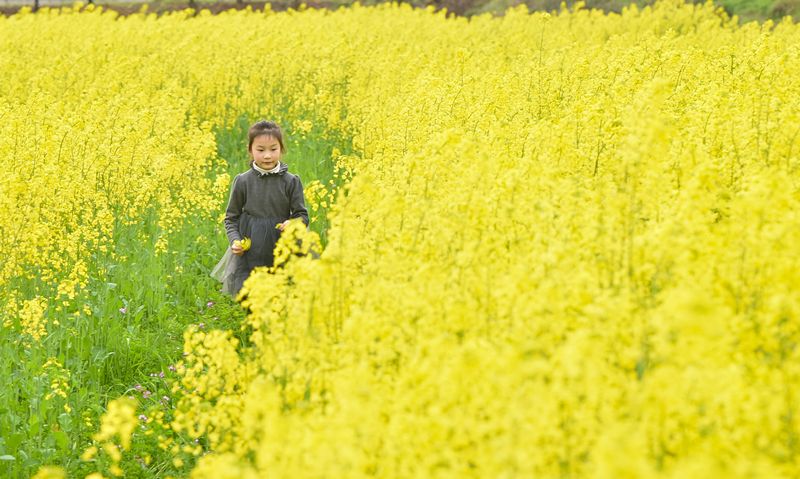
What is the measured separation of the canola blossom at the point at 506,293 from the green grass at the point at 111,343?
Result: 153 millimetres

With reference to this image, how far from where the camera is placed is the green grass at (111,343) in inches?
194

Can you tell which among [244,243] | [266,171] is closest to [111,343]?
[244,243]

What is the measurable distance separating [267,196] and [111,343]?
1.69 metres

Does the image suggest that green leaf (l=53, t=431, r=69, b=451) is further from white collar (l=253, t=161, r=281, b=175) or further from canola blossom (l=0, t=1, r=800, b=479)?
white collar (l=253, t=161, r=281, b=175)

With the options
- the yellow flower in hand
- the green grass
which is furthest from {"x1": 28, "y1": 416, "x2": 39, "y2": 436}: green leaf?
the yellow flower in hand

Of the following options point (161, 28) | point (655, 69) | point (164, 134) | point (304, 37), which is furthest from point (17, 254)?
point (161, 28)

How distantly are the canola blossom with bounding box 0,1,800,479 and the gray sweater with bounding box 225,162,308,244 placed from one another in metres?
0.76

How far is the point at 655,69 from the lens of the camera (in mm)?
8094

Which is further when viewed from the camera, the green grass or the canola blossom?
the green grass

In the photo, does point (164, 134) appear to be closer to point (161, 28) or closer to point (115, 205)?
point (115, 205)

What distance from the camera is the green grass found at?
4934 mm

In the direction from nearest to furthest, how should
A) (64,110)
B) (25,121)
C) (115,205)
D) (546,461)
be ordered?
(546,461) → (115,205) → (25,121) → (64,110)

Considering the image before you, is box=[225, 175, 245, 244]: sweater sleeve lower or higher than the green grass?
higher

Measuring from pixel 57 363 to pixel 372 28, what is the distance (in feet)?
56.4
